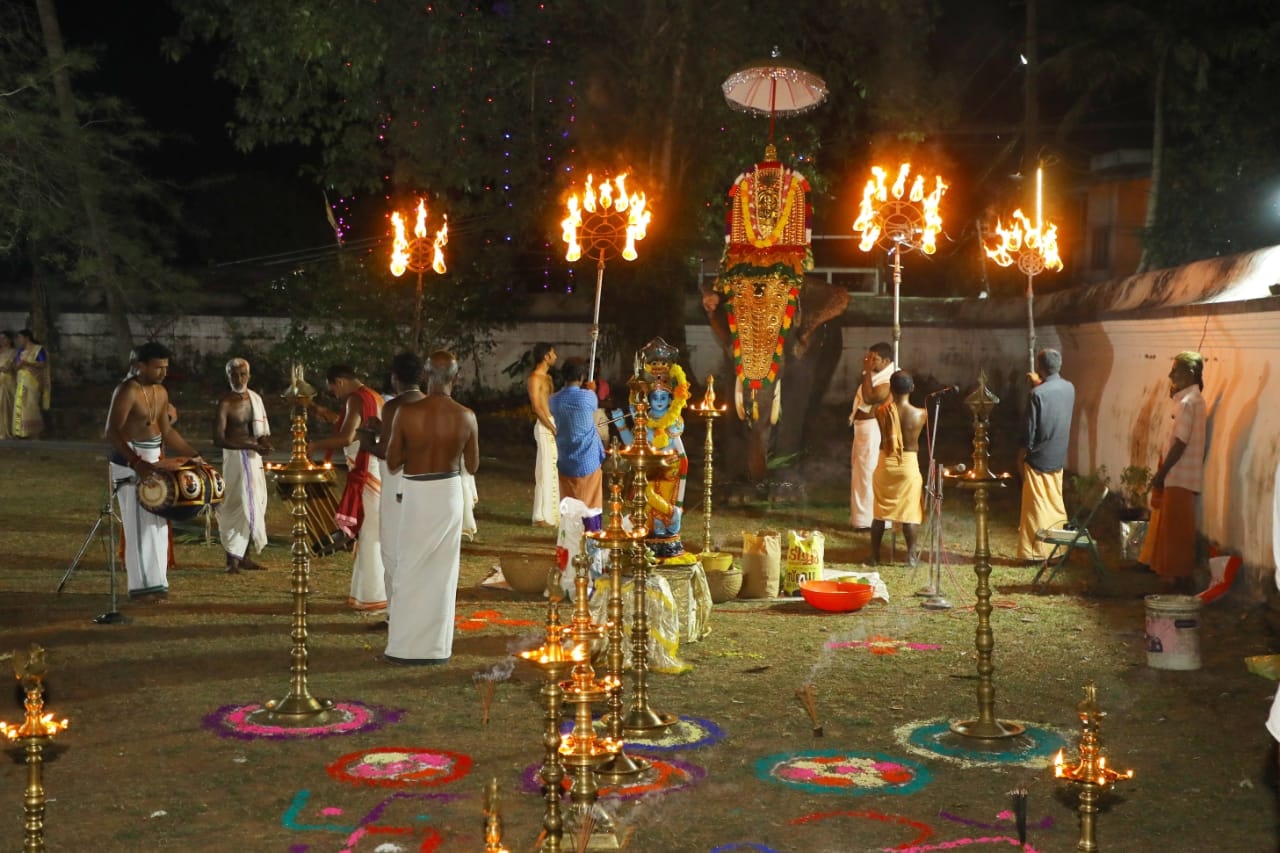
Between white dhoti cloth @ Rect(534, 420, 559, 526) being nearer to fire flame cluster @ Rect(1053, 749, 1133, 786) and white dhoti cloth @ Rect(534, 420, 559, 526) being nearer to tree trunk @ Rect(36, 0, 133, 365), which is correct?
fire flame cluster @ Rect(1053, 749, 1133, 786)

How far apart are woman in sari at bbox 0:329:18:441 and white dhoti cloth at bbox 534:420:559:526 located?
11.3 meters

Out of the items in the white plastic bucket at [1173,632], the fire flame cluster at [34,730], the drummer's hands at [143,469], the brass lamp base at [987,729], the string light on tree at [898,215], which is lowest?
the brass lamp base at [987,729]

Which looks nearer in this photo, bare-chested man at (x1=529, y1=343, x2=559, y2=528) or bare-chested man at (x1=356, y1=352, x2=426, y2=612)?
bare-chested man at (x1=356, y1=352, x2=426, y2=612)

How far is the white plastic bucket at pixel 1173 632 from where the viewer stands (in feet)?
28.0

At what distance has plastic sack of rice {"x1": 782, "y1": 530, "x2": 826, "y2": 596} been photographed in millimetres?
11047

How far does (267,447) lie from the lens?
11.4m

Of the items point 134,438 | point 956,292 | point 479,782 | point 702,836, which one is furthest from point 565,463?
point 956,292

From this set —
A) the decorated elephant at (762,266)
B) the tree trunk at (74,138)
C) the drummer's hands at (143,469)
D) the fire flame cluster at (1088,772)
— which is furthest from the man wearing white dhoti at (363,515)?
the tree trunk at (74,138)

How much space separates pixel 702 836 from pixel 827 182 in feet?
53.3

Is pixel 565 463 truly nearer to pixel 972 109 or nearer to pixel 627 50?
pixel 627 50

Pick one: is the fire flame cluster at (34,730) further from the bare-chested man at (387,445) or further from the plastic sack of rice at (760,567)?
the plastic sack of rice at (760,567)

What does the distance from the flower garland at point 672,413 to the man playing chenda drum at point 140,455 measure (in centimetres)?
349

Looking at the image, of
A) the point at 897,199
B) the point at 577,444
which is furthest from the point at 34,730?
the point at 897,199

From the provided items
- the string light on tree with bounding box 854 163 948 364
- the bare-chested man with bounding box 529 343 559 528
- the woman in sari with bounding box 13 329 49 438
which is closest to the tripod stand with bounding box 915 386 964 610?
the string light on tree with bounding box 854 163 948 364
